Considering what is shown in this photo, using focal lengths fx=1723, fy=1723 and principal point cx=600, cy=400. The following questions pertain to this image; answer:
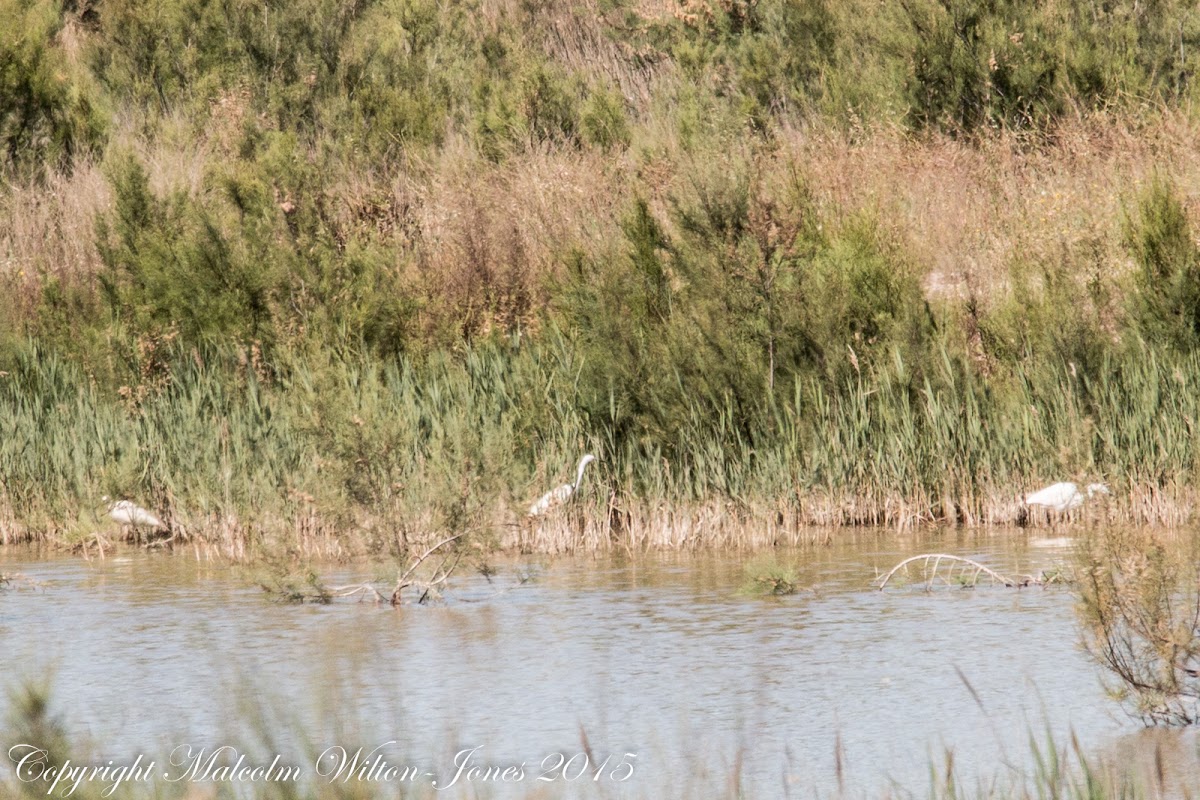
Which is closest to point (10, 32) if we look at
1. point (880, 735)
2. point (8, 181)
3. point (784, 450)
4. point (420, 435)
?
point (8, 181)

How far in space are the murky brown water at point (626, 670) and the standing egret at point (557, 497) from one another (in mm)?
737

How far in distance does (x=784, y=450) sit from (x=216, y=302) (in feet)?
20.2

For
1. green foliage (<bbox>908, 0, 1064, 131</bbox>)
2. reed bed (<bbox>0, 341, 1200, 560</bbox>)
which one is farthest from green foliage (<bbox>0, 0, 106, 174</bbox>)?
green foliage (<bbox>908, 0, 1064, 131</bbox>)

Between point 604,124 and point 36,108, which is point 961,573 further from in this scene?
point 36,108

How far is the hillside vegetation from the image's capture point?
11.3 metres

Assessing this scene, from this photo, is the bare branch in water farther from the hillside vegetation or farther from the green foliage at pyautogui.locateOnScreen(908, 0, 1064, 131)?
the green foliage at pyautogui.locateOnScreen(908, 0, 1064, 131)

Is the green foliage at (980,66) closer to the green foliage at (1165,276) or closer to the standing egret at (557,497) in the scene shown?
the green foliage at (1165,276)

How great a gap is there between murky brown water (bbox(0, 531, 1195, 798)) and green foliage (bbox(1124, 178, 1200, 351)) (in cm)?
277

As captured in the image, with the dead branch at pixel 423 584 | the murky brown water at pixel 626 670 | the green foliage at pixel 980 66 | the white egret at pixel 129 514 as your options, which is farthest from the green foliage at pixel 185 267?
the green foliage at pixel 980 66

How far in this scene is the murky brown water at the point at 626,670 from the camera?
5.92 m

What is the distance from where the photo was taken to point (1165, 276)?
12.5 metres

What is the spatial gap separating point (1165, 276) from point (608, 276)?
4058mm

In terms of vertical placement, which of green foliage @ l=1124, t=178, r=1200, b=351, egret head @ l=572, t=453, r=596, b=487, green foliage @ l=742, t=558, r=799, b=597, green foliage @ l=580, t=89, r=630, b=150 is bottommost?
green foliage @ l=742, t=558, r=799, b=597

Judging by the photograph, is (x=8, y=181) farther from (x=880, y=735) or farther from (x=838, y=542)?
(x=880, y=735)
